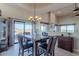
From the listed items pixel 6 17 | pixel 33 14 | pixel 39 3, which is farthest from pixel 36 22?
pixel 6 17

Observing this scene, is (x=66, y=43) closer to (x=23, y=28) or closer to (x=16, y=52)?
(x=23, y=28)

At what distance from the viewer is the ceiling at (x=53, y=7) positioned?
2062 millimetres

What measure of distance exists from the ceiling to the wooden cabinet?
53cm

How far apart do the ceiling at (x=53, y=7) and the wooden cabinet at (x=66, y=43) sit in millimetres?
532

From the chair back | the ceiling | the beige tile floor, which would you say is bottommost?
the beige tile floor

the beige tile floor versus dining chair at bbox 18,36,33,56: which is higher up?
dining chair at bbox 18,36,33,56

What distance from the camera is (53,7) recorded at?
6.86 feet

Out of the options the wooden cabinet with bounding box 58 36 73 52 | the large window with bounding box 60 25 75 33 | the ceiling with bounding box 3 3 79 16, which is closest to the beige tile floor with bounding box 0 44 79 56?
the wooden cabinet with bounding box 58 36 73 52

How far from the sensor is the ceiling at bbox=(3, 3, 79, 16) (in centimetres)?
206

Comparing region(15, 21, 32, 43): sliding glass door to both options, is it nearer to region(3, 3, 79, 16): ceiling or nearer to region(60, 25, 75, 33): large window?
region(3, 3, 79, 16): ceiling

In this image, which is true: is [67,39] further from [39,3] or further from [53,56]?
[39,3]

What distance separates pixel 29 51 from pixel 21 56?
20 cm

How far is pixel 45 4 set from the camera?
206 cm

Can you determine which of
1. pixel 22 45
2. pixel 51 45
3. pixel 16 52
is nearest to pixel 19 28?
pixel 22 45
